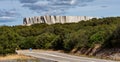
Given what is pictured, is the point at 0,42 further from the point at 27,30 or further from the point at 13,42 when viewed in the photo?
the point at 27,30

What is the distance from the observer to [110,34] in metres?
63.7

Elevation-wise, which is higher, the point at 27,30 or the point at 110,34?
the point at 110,34

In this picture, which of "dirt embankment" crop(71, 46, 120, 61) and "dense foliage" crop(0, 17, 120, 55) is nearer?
"dirt embankment" crop(71, 46, 120, 61)

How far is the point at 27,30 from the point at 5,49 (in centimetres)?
5664

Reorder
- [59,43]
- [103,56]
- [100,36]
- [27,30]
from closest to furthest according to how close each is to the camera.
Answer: [103,56]
[100,36]
[59,43]
[27,30]

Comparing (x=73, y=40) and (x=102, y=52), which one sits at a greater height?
(x=102, y=52)

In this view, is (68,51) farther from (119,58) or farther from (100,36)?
(119,58)

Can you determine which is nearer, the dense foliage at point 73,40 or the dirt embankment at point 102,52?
the dirt embankment at point 102,52

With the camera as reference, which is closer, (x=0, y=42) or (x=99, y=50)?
(x=99, y=50)

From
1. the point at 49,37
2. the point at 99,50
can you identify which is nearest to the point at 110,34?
the point at 99,50

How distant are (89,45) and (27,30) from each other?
70599 mm

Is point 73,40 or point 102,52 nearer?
point 102,52

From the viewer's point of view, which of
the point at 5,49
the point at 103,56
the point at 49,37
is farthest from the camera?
the point at 49,37

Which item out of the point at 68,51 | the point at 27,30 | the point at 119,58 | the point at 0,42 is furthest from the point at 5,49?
the point at 27,30
